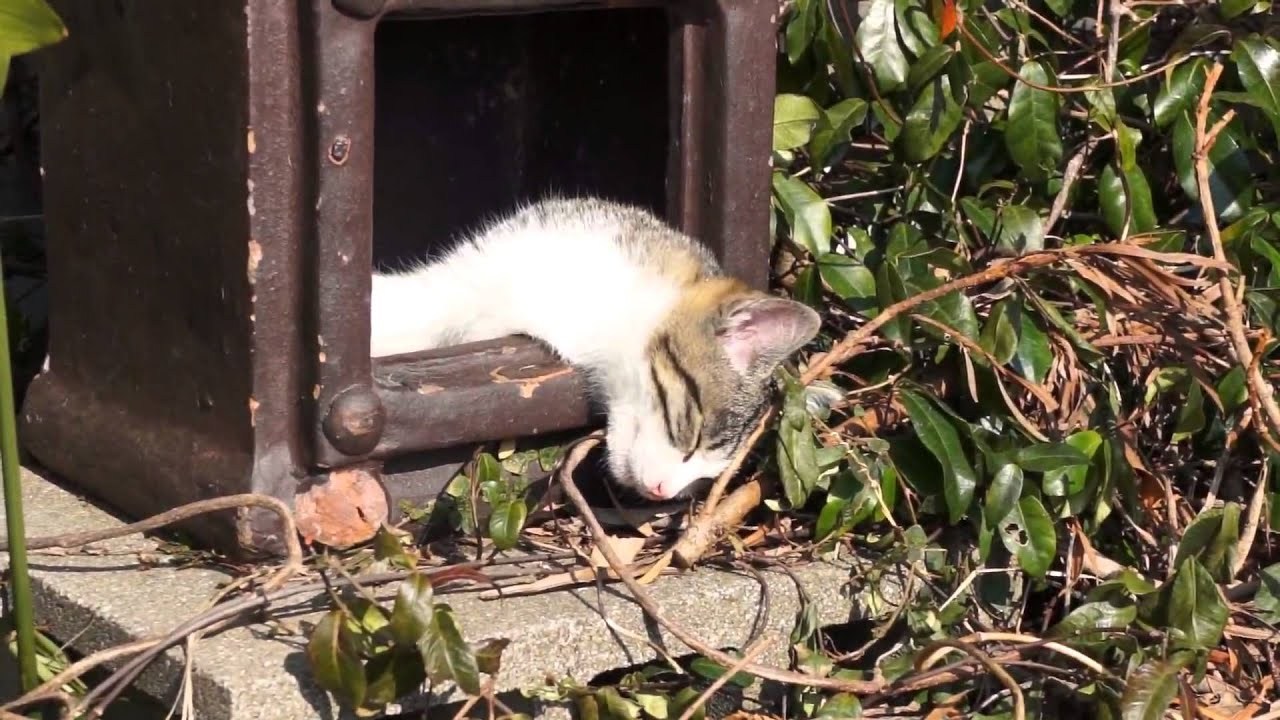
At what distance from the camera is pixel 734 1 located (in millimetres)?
2879

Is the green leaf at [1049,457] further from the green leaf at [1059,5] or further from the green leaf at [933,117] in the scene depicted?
the green leaf at [1059,5]

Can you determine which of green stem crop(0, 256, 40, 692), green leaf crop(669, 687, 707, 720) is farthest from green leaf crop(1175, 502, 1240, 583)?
green stem crop(0, 256, 40, 692)

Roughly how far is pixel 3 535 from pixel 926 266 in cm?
164

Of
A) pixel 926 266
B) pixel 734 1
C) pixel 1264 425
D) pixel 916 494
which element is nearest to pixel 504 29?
pixel 734 1

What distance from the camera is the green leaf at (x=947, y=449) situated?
2705 millimetres

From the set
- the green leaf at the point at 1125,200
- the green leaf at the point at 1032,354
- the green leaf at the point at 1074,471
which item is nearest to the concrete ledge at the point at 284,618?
the green leaf at the point at 1074,471

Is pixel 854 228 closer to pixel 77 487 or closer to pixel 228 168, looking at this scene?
pixel 228 168

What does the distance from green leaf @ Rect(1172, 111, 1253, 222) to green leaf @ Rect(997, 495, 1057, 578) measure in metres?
0.78

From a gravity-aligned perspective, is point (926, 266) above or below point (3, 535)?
above

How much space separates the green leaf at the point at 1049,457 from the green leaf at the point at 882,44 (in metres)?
0.83

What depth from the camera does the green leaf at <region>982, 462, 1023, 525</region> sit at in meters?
2.67

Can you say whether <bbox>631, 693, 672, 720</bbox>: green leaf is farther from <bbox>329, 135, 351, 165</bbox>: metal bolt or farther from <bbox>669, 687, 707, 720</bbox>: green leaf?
<bbox>329, 135, 351, 165</bbox>: metal bolt

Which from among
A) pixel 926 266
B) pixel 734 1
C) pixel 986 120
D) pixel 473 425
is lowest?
pixel 473 425

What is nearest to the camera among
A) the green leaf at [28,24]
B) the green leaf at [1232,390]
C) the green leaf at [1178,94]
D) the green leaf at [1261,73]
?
the green leaf at [28,24]
